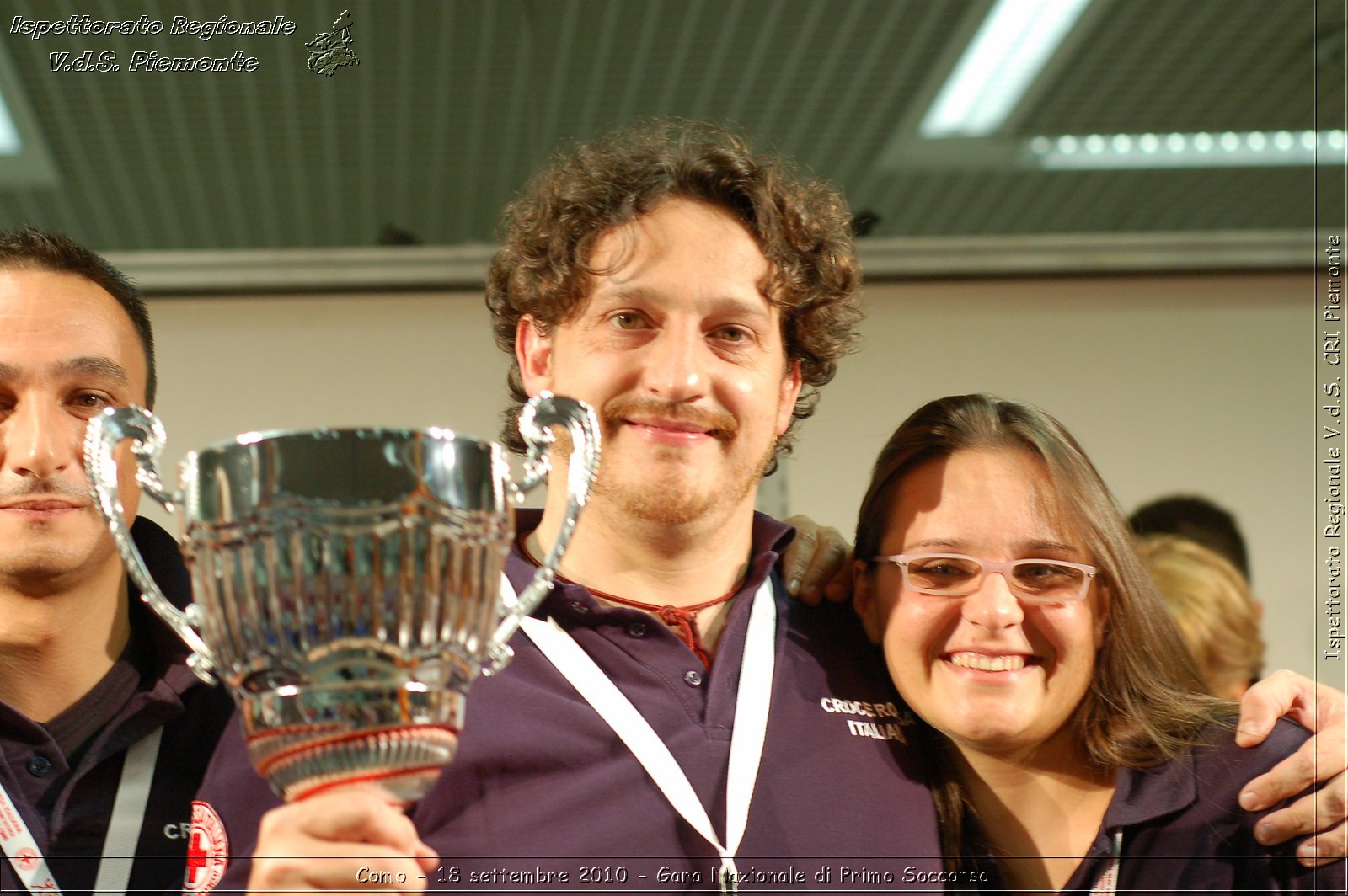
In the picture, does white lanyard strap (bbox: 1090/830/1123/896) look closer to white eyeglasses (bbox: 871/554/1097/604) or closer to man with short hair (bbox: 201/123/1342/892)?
man with short hair (bbox: 201/123/1342/892)

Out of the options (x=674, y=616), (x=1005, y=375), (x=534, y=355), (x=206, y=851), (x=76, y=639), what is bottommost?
(x=206, y=851)

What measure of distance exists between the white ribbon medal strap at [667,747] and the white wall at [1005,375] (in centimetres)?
173

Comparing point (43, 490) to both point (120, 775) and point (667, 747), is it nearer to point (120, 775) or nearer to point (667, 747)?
point (120, 775)

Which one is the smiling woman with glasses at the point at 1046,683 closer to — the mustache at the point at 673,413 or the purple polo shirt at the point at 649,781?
the purple polo shirt at the point at 649,781

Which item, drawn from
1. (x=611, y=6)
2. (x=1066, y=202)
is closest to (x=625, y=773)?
(x=611, y=6)

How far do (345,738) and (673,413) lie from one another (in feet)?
2.74

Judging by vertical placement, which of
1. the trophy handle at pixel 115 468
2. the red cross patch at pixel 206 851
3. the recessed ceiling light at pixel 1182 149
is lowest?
the red cross patch at pixel 206 851

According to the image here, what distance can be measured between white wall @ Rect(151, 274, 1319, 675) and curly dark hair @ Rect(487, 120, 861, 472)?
131cm

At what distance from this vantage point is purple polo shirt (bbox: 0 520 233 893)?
173cm

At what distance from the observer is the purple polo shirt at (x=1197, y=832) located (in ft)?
5.45

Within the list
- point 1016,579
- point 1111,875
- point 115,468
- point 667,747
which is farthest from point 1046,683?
point 115,468

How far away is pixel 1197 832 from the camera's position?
5.57 ft

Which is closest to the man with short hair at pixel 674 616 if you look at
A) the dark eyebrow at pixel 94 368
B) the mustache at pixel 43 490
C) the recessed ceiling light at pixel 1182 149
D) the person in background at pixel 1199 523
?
the mustache at pixel 43 490

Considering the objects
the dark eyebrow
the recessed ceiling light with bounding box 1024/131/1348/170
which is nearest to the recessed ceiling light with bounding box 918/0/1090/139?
the recessed ceiling light with bounding box 1024/131/1348/170
